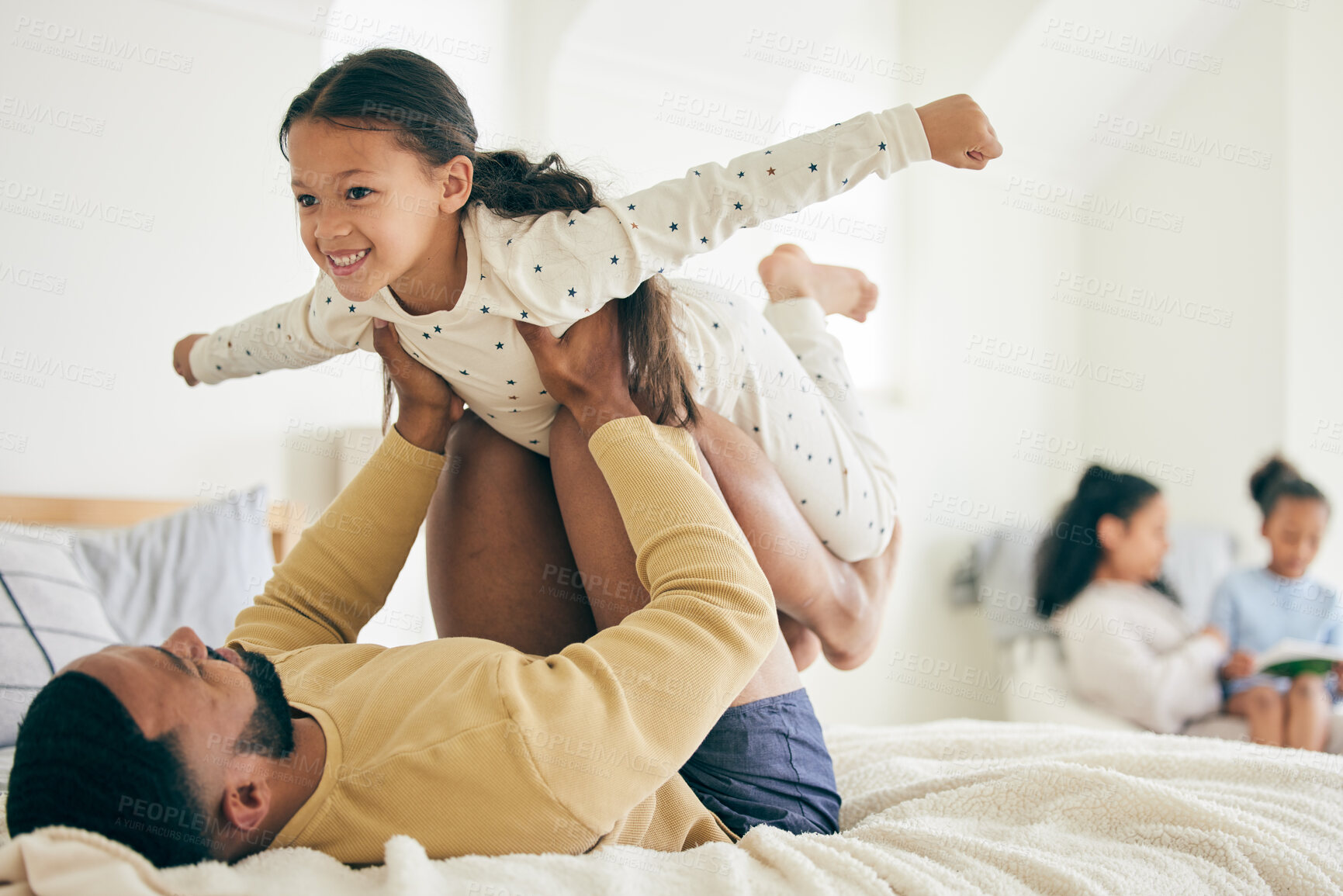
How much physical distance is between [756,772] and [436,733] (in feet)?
1.09

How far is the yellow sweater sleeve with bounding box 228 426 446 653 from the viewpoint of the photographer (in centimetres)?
96

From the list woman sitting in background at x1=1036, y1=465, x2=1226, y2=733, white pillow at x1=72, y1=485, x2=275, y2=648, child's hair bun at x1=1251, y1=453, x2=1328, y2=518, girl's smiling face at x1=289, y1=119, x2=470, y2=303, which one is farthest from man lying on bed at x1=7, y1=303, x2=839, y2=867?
child's hair bun at x1=1251, y1=453, x2=1328, y2=518

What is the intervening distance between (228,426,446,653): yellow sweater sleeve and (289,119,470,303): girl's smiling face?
22 cm

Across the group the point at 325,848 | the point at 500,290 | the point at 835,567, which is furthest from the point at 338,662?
the point at 835,567

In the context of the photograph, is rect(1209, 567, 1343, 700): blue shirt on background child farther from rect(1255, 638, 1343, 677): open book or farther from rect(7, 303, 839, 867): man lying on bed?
rect(7, 303, 839, 867): man lying on bed

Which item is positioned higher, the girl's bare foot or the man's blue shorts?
the girl's bare foot

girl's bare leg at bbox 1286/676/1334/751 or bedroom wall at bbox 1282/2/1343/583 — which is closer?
girl's bare leg at bbox 1286/676/1334/751

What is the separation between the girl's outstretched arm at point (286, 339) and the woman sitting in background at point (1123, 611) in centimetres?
238

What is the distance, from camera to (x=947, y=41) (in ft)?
10.3

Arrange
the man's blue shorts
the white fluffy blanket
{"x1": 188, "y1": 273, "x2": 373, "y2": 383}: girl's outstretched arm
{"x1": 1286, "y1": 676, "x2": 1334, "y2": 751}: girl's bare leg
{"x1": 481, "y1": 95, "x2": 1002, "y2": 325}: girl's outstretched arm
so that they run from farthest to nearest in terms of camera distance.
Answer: {"x1": 1286, "y1": 676, "x2": 1334, "y2": 751}: girl's bare leg → {"x1": 188, "y1": 273, "x2": 373, "y2": 383}: girl's outstretched arm → {"x1": 481, "y1": 95, "x2": 1002, "y2": 325}: girl's outstretched arm → the man's blue shorts → the white fluffy blanket

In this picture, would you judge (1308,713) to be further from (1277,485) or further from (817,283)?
(817,283)

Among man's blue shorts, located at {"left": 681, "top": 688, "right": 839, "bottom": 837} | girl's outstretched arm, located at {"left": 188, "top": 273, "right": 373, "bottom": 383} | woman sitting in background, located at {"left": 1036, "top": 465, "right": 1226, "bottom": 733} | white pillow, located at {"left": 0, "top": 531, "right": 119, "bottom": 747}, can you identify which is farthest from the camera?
woman sitting in background, located at {"left": 1036, "top": 465, "right": 1226, "bottom": 733}

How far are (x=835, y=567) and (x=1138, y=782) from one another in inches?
18.3

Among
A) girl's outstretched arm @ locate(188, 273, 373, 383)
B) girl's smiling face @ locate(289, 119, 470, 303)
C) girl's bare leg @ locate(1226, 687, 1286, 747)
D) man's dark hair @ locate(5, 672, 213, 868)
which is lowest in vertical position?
girl's bare leg @ locate(1226, 687, 1286, 747)
